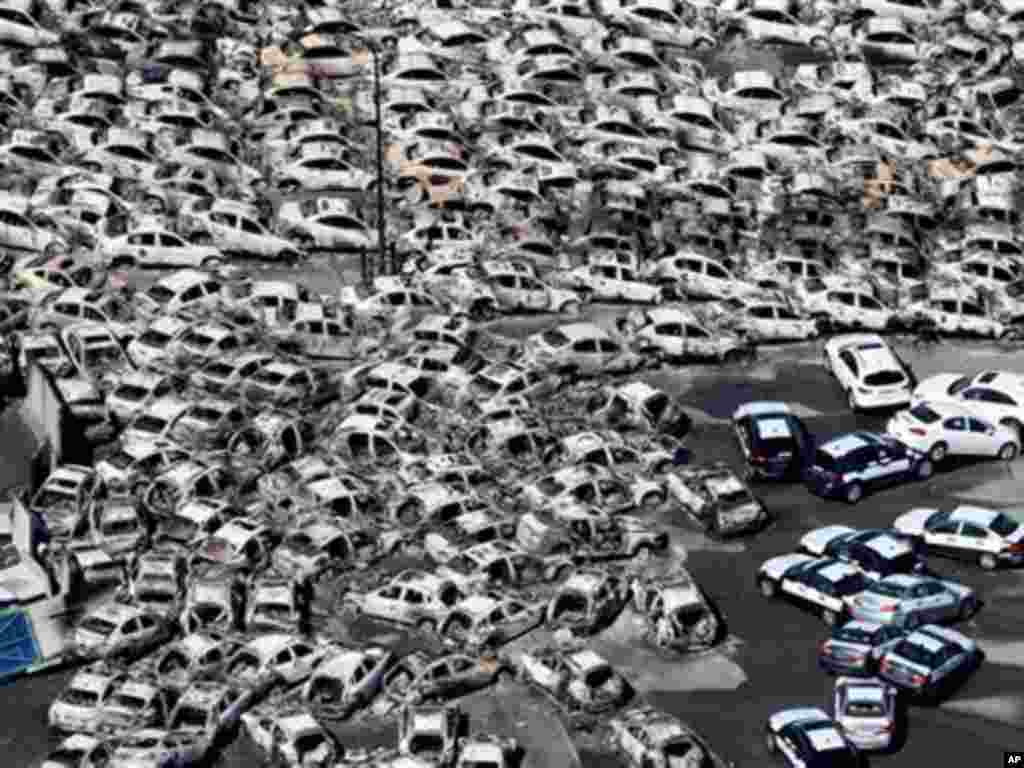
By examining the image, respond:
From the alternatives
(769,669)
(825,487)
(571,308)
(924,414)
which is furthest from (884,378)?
(769,669)

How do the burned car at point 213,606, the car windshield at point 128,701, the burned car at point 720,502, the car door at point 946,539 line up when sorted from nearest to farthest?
the car windshield at point 128,701, the burned car at point 213,606, the car door at point 946,539, the burned car at point 720,502

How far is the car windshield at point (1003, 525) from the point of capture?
81.6 m

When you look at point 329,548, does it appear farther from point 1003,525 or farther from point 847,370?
point 847,370

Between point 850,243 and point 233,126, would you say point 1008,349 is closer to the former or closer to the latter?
point 850,243

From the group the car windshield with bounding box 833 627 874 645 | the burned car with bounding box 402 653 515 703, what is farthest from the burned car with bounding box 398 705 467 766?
the car windshield with bounding box 833 627 874 645

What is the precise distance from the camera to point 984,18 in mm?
121938

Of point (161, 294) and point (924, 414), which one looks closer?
point (924, 414)

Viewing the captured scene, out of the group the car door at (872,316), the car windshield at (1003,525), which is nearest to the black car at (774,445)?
the car windshield at (1003,525)

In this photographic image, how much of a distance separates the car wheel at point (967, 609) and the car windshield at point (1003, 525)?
3384mm

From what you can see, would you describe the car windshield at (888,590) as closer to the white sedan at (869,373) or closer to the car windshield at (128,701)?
the white sedan at (869,373)

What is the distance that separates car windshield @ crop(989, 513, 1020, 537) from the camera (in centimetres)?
8156

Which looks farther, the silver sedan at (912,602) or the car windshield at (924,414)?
the car windshield at (924,414)

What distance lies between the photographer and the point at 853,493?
85875 mm

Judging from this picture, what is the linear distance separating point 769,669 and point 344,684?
45.8ft
